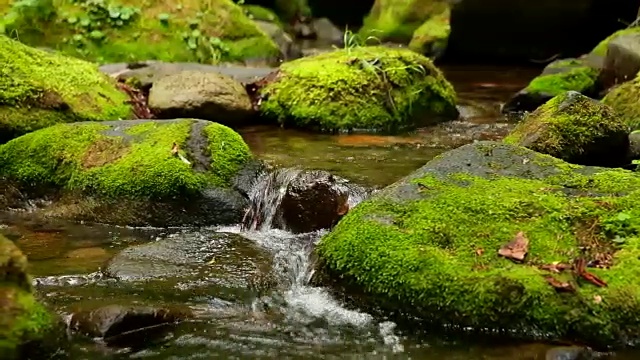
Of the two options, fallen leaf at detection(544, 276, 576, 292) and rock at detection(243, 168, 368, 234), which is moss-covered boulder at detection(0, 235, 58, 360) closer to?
fallen leaf at detection(544, 276, 576, 292)

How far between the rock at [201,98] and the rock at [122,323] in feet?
14.2

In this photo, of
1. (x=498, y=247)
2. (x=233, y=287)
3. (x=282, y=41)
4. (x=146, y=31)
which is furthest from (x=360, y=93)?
(x=282, y=41)

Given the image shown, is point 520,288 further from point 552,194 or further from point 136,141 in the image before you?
point 136,141

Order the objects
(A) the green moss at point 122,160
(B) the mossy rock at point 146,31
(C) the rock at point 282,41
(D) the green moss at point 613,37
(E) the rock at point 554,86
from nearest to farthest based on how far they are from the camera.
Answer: (A) the green moss at point 122,160, (E) the rock at point 554,86, (D) the green moss at point 613,37, (B) the mossy rock at point 146,31, (C) the rock at point 282,41

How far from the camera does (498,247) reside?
12.1ft

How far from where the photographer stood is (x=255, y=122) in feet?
26.6

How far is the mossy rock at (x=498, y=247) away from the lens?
3260 millimetres

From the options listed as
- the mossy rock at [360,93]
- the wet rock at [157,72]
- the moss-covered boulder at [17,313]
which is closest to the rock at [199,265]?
the moss-covered boulder at [17,313]

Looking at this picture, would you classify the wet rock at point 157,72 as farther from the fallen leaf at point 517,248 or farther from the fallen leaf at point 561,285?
the fallen leaf at point 561,285

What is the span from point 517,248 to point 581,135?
2.13 metres

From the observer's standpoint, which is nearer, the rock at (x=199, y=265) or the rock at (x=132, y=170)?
the rock at (x=199, y=265)

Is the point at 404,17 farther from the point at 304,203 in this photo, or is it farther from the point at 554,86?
the point at 304,203

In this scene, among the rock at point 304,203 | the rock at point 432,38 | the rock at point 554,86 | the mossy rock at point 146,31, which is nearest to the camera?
the rock at point 304,203

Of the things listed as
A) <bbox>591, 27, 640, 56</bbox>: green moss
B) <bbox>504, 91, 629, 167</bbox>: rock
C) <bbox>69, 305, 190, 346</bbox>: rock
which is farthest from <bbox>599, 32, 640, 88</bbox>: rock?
<bbox>69, 305, 190, 346</bbox>: rock
